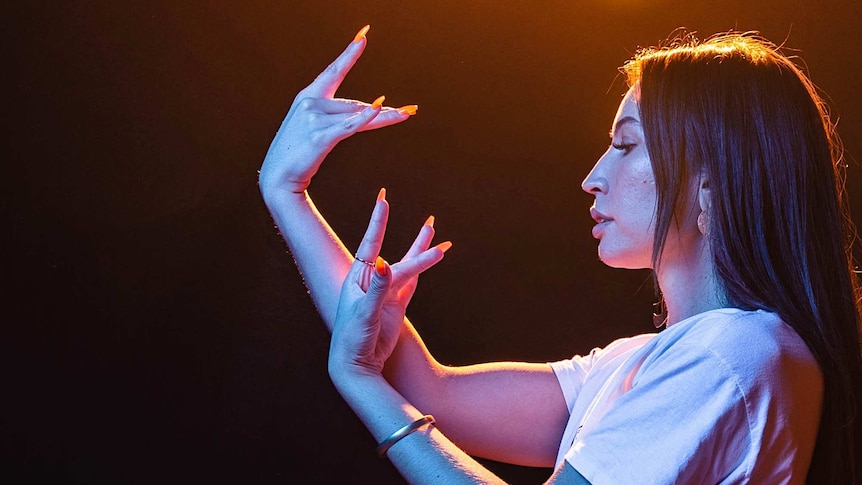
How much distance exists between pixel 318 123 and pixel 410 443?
1.71ft

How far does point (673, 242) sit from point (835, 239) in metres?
0.21

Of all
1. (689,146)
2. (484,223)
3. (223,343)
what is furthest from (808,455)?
(223,343)

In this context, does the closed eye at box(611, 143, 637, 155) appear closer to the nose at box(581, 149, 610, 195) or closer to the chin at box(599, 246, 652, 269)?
the nose at box(581, 149, 610, 195)

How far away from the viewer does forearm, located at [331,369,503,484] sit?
1014mm

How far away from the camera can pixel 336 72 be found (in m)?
1.31

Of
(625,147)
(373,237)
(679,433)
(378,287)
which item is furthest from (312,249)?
(679,433)

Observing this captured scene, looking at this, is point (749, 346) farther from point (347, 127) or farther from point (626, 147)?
point (347, 127)

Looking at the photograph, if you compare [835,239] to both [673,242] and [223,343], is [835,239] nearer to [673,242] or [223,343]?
[673,242]

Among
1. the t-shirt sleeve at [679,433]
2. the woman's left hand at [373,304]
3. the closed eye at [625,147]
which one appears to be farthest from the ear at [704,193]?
the woman's left hand at [373,304]

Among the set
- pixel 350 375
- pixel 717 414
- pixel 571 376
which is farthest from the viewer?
pixel 571 376

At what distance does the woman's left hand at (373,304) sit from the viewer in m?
1.15

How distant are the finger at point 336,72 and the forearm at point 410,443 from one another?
0.46m

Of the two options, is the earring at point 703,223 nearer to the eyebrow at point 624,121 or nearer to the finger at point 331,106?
the eyebrow at point 624,121

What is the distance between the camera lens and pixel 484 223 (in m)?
2.01
